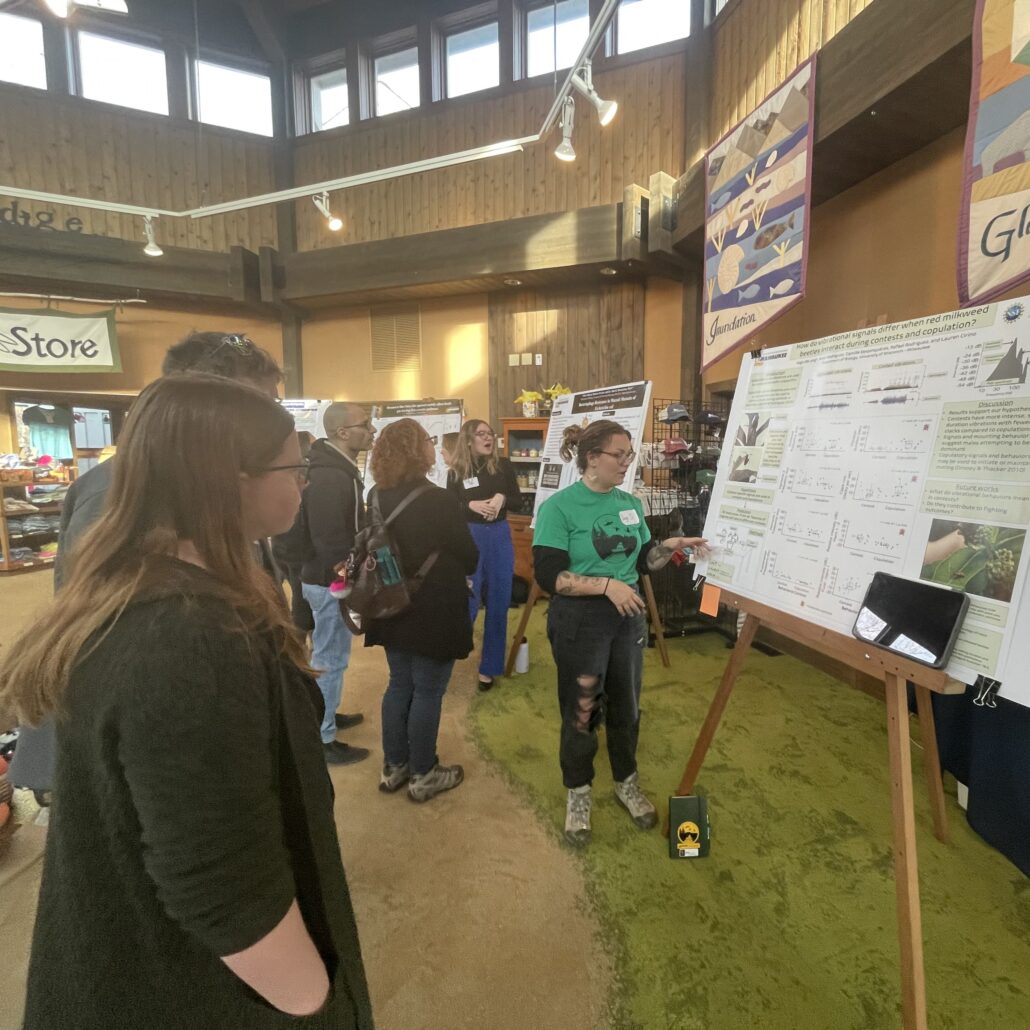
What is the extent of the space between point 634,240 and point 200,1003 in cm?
539

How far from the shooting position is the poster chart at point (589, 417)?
308cm

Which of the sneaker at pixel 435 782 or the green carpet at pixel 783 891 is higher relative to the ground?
the sneaker at pixel 435 782

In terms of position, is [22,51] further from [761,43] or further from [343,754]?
[343,754]

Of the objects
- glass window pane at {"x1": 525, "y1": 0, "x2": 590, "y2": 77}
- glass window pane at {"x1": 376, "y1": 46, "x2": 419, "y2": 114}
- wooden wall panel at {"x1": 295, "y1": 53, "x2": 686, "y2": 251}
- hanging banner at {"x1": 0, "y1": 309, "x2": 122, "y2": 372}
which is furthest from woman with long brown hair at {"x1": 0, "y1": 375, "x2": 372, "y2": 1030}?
glass window pane at {"x1": 376, "y1": 46, "x2": 419, "y2": 114}

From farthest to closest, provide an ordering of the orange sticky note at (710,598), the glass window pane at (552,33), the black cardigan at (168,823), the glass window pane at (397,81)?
1. the glass window pane at (397,81)
2. the glass window pane at (552,33)
3. the orange sticky note at (710,598)
4. the black cardigan at (168,823)

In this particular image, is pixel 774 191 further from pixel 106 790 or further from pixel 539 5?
pixel 539 5

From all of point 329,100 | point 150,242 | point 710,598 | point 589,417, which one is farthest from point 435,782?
point 329,100

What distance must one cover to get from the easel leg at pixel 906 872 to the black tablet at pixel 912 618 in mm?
94

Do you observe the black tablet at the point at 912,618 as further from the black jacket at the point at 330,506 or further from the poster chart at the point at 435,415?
the poster chart at the point at 435,415

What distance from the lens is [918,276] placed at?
292cm

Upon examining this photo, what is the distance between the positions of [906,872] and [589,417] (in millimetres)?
2716

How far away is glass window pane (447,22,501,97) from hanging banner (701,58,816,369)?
3974 millimetres

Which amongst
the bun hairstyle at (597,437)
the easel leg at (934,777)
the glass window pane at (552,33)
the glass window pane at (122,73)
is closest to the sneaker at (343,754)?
the bun hairstyle at (597,437)

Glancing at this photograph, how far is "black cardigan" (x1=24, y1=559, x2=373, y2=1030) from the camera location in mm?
571
